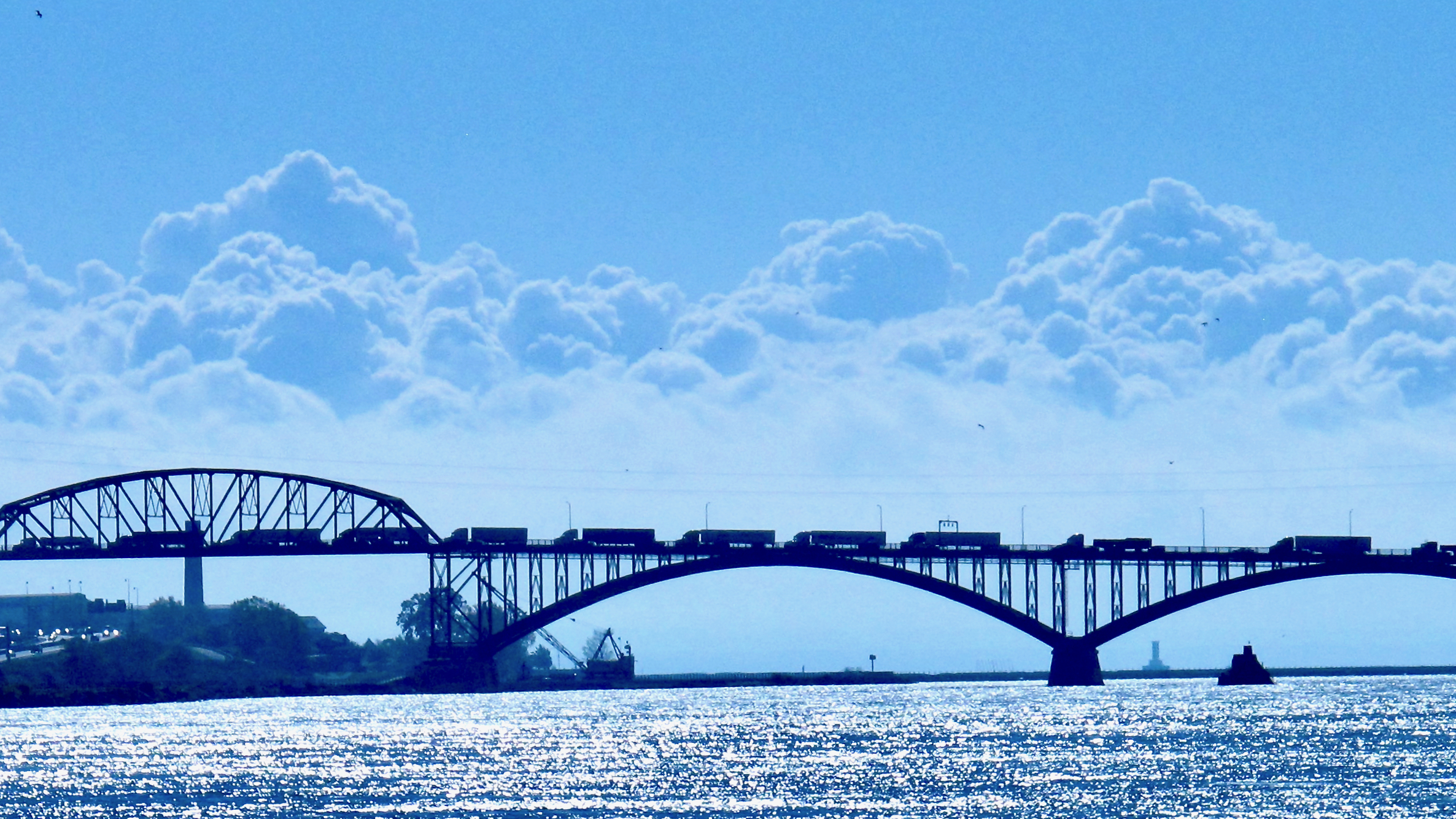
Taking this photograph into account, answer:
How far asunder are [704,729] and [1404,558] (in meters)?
80.2

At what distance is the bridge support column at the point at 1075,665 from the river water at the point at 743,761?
29.2m

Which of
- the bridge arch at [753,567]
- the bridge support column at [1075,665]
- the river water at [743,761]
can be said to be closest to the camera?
the river water at [743,761]

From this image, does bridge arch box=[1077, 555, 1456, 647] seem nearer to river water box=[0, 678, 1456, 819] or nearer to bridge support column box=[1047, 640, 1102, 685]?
bridge support column box=[1047, 640, 1102, 685]

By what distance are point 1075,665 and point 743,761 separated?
9793 centimetres

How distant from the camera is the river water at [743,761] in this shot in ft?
233

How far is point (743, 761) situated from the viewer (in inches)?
3556

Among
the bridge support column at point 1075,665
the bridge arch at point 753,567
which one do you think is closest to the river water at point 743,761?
the bridge arch at point 753,567

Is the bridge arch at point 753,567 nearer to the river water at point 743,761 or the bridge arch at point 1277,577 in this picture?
the bridge arch at point 1277,577

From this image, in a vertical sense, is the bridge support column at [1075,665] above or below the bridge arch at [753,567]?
below

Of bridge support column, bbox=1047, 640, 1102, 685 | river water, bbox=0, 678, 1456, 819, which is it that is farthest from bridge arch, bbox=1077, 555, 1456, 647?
river water, bbox=0, 678, 1456, 819

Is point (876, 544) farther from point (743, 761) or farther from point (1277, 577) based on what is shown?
point (743, 761)

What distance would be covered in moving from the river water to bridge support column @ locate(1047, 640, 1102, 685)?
29244 millimetres

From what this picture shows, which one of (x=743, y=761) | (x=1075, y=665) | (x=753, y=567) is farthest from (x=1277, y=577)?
(x=743, y=761)

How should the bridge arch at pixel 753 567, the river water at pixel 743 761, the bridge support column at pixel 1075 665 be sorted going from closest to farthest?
the river water at pixel 743 761
the bridge arch at pixel 753 567
the bridge support column at pixel 1075 665
